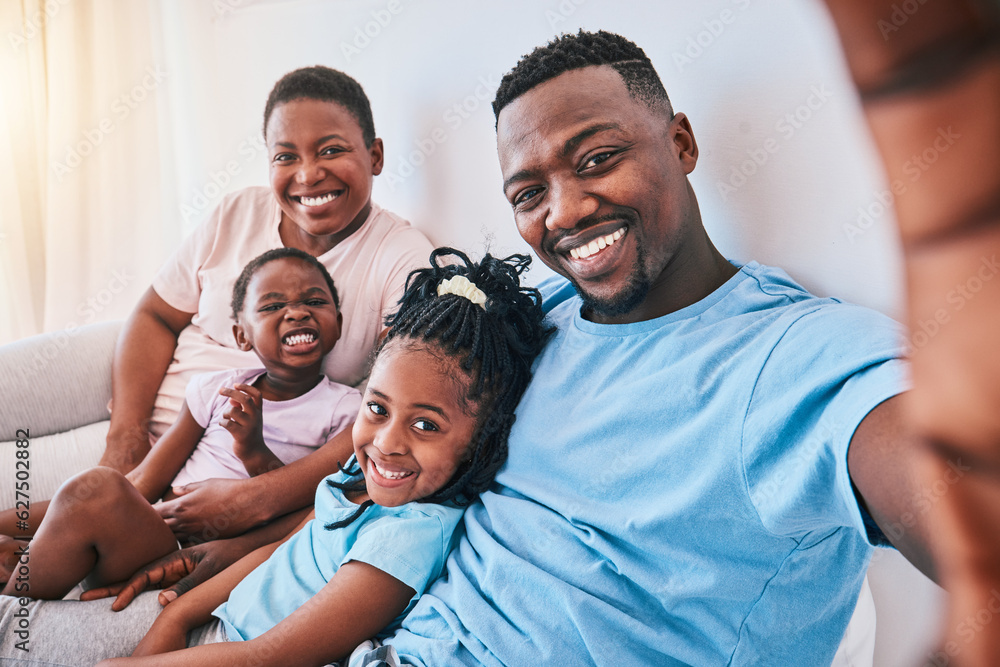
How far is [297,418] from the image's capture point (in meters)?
1.29

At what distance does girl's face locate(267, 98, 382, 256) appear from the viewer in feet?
4.57

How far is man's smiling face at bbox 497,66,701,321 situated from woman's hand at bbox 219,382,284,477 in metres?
0.65

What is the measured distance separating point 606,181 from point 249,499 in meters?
0.82

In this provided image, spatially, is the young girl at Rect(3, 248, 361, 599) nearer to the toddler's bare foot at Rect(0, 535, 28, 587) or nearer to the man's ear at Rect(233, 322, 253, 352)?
the man's ear at Rect(233, 322, 253, 352)

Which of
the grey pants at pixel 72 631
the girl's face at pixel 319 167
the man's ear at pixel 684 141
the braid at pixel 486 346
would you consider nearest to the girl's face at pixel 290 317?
the girl's face at pixel 319 167

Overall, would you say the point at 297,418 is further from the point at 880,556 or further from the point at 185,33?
the point at 185,33

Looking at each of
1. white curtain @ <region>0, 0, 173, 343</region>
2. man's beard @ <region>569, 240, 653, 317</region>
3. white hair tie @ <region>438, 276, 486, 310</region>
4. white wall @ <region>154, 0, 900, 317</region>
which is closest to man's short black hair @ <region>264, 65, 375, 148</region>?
white wall @ <region>154, 0, 900, 317</region>

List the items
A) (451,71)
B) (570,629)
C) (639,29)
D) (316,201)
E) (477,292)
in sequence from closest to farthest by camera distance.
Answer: (570,629), (477,292), (639,29), (316,201), (451,71)

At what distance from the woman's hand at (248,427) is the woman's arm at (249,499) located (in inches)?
1.6

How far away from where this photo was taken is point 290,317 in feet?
4.22

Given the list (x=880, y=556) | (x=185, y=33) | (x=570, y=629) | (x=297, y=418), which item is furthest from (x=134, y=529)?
(x=185, y=33)

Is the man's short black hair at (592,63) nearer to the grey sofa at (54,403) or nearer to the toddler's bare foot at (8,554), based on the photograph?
the toddler's bare foot at (8,554)

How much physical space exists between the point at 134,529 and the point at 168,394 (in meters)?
0.48

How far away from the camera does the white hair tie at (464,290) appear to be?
1005 mm
